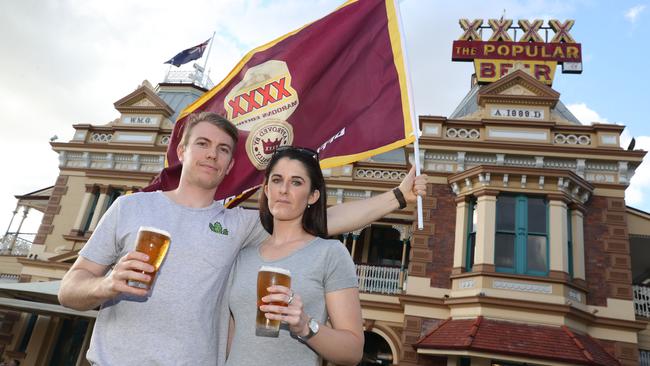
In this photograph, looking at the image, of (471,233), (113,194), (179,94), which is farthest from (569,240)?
(179,94)

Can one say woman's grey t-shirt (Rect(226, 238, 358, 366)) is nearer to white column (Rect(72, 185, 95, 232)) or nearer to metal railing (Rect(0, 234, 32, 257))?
white column (Rect(72, 185, 95, 232))

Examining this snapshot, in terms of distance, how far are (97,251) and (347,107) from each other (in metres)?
3.47

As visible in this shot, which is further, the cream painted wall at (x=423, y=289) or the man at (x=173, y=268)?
the cream painted wall at (x=423, y=289)

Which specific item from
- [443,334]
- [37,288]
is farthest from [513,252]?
[37,288]

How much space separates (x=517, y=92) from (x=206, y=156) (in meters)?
13.7

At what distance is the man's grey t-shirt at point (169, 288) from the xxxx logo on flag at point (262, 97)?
8.36ft

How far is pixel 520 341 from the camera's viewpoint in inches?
441

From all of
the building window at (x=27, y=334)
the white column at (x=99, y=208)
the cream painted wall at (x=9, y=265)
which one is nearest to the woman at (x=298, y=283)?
the white column at (x=99, y=208)

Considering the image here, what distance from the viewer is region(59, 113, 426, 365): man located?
2.42 meters

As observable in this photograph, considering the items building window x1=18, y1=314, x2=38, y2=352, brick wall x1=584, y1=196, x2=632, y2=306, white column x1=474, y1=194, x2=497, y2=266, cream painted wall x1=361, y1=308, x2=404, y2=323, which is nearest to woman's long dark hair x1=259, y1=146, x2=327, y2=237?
white column x1=474, y1=194, x2=497, y2=266

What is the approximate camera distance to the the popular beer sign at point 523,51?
61.1ft

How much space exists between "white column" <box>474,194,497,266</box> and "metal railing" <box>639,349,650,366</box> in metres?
4.93

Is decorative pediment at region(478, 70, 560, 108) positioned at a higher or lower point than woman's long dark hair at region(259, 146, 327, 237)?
higher

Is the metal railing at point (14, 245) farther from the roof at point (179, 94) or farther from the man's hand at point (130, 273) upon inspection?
the man's hand at point (130, 273)
